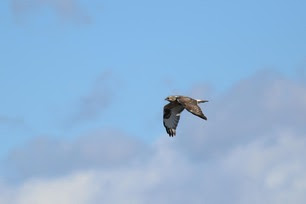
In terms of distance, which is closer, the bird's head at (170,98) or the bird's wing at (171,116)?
the bird's head at (170,98)

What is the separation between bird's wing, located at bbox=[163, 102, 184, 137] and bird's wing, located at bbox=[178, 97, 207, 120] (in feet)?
12.5

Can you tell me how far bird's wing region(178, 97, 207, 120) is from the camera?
171ft

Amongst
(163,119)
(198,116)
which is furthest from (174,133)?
(198,116)

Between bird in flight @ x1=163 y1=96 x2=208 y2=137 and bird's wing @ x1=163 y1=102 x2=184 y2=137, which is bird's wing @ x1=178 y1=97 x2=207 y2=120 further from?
bird's wing @ x1=163 y1=102 x2=184 y2=137

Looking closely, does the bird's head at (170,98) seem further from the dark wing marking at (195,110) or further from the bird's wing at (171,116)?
the dark wing marking at (195,110)

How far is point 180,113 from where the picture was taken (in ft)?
201

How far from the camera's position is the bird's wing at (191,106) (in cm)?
5222

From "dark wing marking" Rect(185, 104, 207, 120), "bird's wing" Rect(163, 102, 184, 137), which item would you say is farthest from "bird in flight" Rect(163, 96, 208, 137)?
"dark wing marking" Rect(185, 104, 207, 120)

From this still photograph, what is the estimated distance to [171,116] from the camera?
6131cm

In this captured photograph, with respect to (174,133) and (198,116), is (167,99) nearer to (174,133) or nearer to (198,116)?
(174,133)

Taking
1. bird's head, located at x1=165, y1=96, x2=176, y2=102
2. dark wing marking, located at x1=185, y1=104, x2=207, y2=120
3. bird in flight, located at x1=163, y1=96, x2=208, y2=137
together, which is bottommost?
dark wing marking, located at x1=185, y1=104, x2=207, y2=120

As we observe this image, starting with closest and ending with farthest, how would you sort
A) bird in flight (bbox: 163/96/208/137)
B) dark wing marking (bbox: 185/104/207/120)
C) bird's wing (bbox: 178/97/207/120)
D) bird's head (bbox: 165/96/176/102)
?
dark wing marking (bbox: 185/104/207/120) < bird's wing (bbox: 178/97/207/120) < bird's head (bbox: 165/96/176/102) < bird in flight (bbox: 163/96/208/137)

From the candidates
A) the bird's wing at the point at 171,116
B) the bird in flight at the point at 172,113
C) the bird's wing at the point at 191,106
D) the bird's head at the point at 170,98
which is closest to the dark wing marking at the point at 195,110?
the bird's wing at the point at 191,106

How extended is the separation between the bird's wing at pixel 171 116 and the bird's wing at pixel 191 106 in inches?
150
